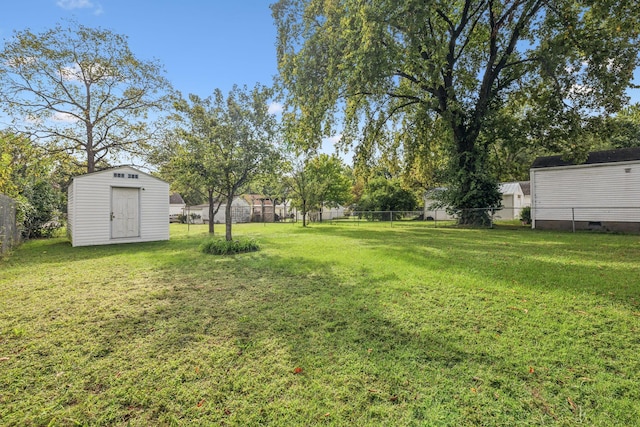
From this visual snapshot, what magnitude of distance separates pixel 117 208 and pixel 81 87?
9.42 m

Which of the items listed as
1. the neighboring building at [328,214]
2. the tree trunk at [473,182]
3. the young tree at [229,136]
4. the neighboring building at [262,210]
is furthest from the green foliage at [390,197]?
the young tree at [229,136]

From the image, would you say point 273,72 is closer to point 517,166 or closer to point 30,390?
point 30,390

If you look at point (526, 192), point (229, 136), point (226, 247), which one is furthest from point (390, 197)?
point (226, 247)

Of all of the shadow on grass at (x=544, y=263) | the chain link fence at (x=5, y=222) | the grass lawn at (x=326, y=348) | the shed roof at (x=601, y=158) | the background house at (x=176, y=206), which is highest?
the shed roof at (x=601, y=158)

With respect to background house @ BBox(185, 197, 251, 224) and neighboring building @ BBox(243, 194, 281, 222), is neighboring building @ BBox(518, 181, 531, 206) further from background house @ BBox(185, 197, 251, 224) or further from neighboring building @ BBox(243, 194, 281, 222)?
background house @ BBox(185, 197, 251, 224)

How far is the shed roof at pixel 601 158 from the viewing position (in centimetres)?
1291

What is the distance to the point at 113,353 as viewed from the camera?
2.78m

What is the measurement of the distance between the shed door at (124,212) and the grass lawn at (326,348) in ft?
18.7

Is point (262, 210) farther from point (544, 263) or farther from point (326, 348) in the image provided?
point (326, 348)

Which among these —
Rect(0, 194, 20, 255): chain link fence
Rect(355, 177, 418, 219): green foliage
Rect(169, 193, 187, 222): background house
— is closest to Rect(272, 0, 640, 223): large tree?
Rect(0, 194, 20, 255): chain link fence

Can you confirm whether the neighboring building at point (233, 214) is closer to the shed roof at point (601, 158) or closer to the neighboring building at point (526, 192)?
the shed roof at point (601, 158)

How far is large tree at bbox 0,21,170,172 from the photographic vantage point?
14148 mm

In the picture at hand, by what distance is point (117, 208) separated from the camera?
36.6 ft

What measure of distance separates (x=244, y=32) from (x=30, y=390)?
11856 millimetres
